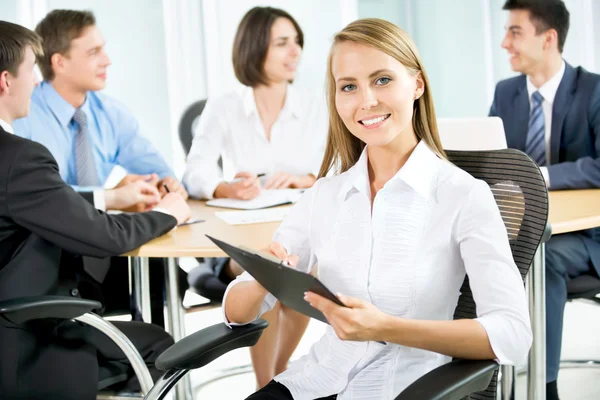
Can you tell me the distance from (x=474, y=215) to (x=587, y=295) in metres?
1.36

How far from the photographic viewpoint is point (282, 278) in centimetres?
127

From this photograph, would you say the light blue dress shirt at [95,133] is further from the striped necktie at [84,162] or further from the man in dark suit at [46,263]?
the man in dark suit at [46,263]

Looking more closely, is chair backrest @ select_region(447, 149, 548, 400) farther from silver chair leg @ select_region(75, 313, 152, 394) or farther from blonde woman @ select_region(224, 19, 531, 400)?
silver chair leg @ select_region(75, 313, 152, 394)

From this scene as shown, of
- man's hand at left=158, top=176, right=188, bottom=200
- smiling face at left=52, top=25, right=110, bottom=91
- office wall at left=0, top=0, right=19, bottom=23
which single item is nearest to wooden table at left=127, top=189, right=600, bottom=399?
man's hand at left=158, top=176, right=188, bottom=200

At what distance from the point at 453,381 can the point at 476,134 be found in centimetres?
119

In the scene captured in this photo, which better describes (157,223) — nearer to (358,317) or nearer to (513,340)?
(358,317)

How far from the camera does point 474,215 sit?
139 centimetres

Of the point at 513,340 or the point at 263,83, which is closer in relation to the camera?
the point at 513,340

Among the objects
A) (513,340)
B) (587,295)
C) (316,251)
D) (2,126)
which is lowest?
(587,295)

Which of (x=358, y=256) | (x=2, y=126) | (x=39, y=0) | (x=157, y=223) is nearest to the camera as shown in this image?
(x=358, y=256)

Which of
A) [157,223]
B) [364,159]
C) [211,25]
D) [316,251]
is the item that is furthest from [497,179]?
[211,25]

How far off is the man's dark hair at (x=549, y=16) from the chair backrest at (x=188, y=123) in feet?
5.06

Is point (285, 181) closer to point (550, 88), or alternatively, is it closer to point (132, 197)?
point (132, 197)

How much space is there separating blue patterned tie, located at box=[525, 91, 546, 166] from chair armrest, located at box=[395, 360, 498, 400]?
6.02ft
